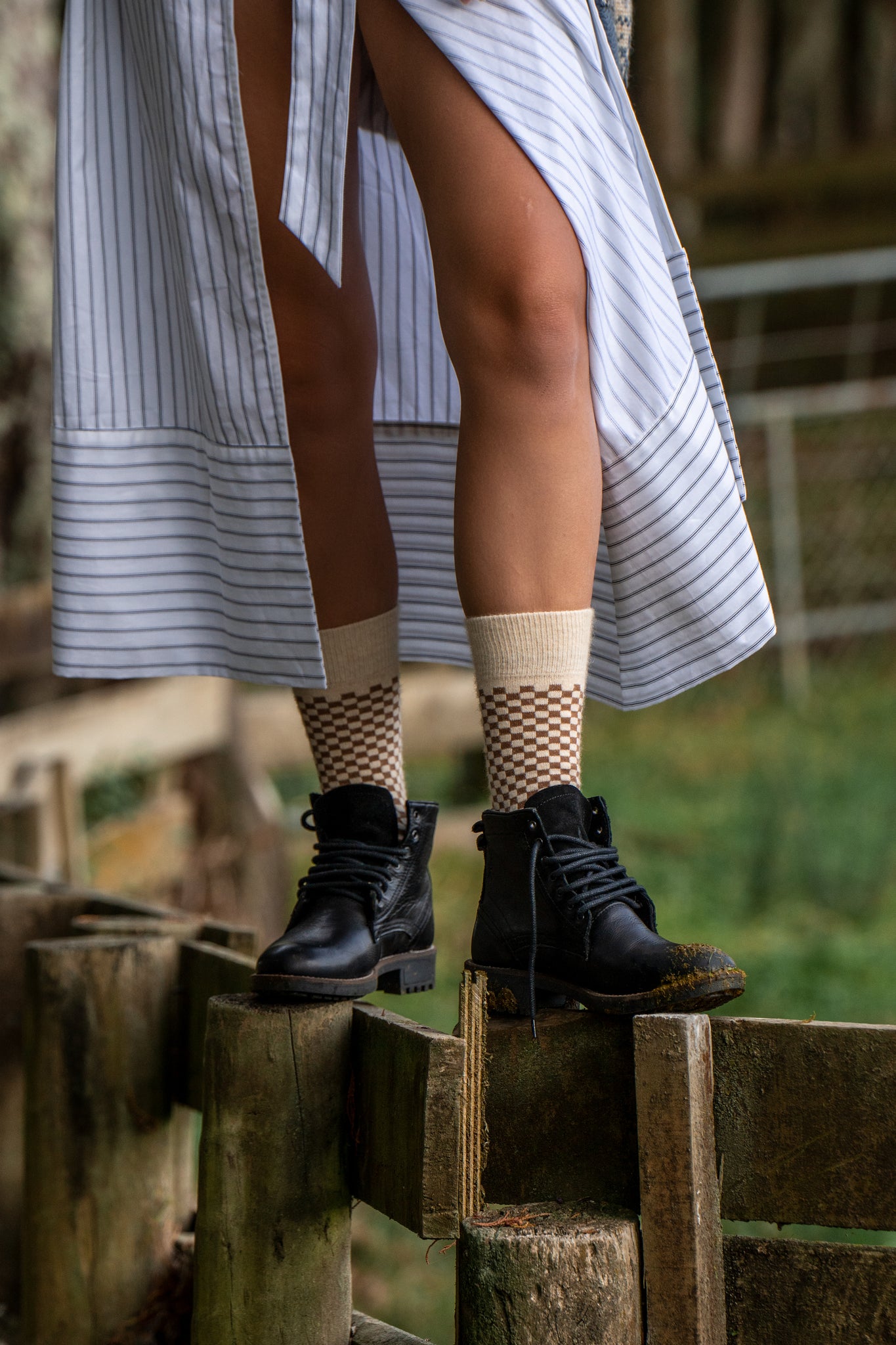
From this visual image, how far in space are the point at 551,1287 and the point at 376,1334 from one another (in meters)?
0.32

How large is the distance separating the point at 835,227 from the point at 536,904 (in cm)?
773

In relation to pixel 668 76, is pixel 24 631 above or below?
below

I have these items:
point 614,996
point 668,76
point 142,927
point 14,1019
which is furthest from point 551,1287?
point 668,76

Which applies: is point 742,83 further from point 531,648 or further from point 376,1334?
point 376,1334

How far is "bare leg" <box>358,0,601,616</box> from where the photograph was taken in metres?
1.16

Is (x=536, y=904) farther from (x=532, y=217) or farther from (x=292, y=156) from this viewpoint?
(x=292, y=156)

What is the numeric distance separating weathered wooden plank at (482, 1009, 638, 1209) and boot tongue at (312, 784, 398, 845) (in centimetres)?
30

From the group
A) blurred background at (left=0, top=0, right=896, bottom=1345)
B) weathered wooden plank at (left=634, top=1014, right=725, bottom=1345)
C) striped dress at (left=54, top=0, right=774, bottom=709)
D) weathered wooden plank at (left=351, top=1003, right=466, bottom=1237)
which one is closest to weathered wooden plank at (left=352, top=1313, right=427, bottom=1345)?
weathered wooden plank at (left=351, top=1003, right=466, bottom=1237)

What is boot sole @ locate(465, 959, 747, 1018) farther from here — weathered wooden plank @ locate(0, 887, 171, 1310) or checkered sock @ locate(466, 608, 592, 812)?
weathered wooden plank @ locate(0, 887, 171, 1310)

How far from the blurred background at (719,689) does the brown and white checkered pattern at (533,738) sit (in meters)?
0.87

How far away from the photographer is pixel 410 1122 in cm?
106

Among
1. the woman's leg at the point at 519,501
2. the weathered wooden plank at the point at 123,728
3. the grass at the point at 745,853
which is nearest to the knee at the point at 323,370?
the woman's leg at the point at 519,501

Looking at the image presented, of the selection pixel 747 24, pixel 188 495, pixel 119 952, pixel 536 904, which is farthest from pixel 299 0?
pixel 747 24

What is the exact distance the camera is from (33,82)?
3.80 m
